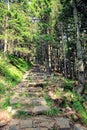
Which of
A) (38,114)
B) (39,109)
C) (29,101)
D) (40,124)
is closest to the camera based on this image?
(40,124)

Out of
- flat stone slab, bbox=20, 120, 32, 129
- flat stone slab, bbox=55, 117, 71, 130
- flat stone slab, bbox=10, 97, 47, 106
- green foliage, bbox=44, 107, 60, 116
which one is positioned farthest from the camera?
flat stone slab, bbox=10, 97, 47, 106

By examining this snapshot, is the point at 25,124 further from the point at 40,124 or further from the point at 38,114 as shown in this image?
the point at 38,114

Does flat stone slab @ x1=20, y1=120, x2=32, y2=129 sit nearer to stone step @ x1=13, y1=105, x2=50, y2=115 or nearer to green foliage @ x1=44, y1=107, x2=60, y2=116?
stone step @ x1=13, y1=105, x2=50, y2=115

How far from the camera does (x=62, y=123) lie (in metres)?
7.21

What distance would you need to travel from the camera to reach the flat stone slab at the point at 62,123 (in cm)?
688

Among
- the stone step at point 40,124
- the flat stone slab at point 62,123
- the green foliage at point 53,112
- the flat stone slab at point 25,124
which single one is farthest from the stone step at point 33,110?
the flat stone slab at point 62,123

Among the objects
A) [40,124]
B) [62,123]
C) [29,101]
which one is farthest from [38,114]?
[29,101]

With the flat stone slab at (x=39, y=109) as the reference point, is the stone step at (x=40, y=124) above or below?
above

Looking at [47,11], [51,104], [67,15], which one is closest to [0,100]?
[51,104]

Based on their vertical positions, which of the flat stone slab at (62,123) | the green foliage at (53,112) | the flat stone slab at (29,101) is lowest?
the flat stone slab at (29,101)

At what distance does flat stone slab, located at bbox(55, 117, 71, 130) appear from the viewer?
22.6 feet

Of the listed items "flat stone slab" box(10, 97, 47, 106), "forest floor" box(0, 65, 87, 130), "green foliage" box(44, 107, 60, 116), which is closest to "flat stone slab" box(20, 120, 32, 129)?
"forest floor" box(0, 65, 87, 130)

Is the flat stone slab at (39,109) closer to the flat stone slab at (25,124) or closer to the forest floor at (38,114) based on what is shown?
the forest floor at (38,114)

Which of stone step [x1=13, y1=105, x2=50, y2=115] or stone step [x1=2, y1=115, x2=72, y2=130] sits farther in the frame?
stone step [x1=13, y1=105, x2=50, y2=115]
